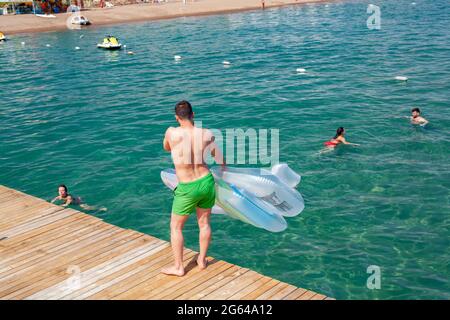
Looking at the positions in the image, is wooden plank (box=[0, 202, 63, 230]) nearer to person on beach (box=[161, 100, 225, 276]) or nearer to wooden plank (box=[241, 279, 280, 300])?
person on beach (box=[161, 100, 225, 276])

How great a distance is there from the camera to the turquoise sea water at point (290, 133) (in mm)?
10352

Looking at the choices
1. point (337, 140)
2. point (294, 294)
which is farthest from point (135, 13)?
point (294, 294)

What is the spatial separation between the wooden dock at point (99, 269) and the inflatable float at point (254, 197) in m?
1.27

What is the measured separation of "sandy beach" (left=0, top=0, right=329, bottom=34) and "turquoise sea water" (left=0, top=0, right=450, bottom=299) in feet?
51.9

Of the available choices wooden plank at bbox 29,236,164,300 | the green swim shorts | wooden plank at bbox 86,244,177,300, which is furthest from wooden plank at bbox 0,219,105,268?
the green swim shorts

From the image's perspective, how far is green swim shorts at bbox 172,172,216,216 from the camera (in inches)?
270

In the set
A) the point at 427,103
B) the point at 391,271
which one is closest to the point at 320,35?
the point at 427,103

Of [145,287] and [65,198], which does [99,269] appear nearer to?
[145,287]

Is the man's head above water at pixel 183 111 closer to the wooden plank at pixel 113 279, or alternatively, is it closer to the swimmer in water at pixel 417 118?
the wooden plank at pixel 113 279

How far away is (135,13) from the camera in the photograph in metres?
63.1

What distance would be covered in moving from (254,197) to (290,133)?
332 inches

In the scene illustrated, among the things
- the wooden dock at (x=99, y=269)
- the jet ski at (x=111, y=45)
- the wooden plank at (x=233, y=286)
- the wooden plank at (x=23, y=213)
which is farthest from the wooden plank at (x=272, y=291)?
the jet ski at (x=111, y=45)

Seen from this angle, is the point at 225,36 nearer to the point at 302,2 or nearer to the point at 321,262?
the point at 302,2
